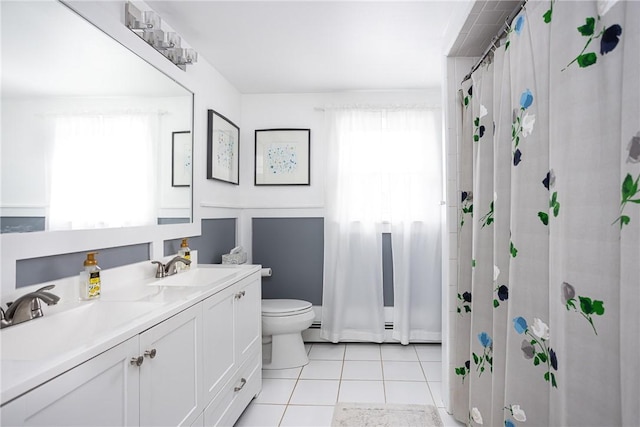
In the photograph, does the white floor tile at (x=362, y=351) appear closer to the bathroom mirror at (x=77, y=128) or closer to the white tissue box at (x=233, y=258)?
the white tissue box at (x=233, y=258)

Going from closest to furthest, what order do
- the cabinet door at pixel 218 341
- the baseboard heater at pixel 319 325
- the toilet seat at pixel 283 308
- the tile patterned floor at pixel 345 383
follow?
the cabinet door at pixel 218 341
the tile patterned floor at pixel 345 383
the toilet seat at pixel 283 308
the baseboard heater at pixel 319 325

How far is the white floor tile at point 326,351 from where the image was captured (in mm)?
3094

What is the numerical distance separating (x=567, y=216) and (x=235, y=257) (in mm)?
2370

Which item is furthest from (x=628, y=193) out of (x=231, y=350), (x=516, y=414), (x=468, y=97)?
(x=231, y=350)

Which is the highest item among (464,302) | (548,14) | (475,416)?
(548,14)

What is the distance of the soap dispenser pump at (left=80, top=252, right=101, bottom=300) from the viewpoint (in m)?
1.49

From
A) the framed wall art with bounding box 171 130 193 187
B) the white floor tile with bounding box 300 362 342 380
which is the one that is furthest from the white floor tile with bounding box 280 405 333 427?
the framed wall art with bounding box 171 130 193 187

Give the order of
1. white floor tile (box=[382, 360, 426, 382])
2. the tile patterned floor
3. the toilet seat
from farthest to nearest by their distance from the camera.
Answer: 1. the toilet seat
2. white floor tile (box=[382, 360, 426, 382])
3. the tile patterned floor

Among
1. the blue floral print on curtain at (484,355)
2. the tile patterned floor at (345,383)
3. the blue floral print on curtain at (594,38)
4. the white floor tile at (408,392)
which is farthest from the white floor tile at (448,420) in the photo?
the blue floral print on curtain at (594,38)

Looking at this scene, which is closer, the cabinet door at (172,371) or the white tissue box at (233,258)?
the cabinet door at (172,371)

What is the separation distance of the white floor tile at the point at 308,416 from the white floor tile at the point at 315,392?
0.06 m

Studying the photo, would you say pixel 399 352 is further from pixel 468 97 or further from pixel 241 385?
pixel 468 97

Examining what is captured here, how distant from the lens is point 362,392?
8.12ft

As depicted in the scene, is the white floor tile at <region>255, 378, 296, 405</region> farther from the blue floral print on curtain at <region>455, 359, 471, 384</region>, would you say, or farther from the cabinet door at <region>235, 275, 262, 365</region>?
the blue floral print on curtain at <region>455, 359, 471, 384</region>
